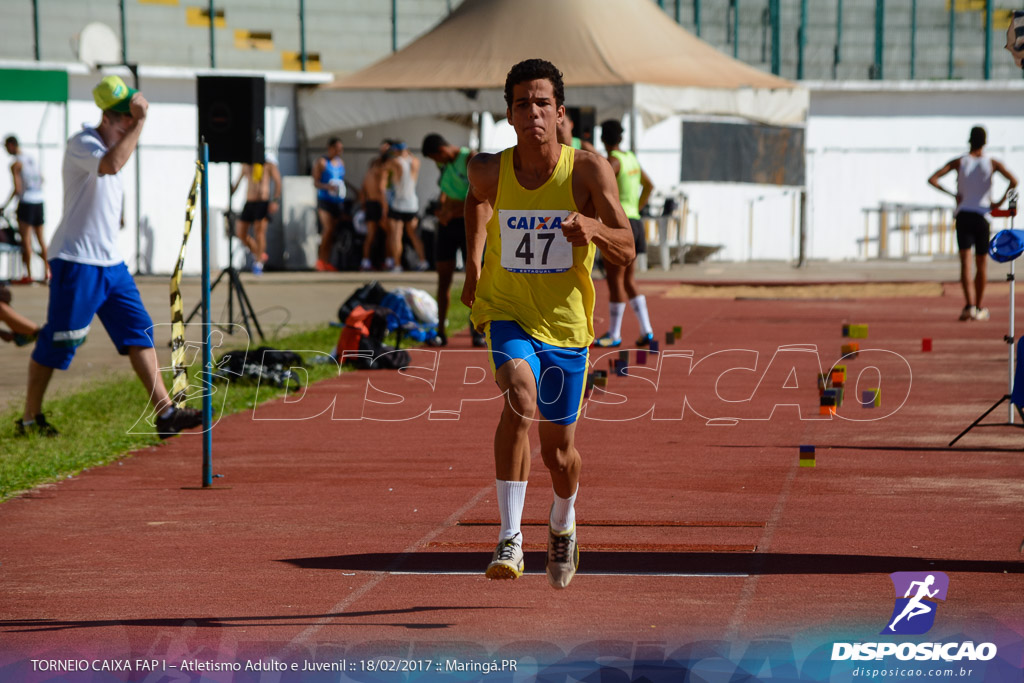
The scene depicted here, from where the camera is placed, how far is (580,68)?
75.4 feet

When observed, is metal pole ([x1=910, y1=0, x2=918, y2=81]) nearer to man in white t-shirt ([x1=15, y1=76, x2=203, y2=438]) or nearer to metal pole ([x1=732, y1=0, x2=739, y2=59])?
metal pole ([x1=732, y1=0, x2=739, y2=59])

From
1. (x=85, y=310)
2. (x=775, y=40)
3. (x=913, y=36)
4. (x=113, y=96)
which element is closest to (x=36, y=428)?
(x=85, y=310)

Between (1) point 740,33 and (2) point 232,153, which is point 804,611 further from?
(1) point 740,33

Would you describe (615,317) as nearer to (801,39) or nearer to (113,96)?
(113,96)

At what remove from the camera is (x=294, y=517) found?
742cm

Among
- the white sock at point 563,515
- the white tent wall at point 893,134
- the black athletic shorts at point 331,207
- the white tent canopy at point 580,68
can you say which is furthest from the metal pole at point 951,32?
the white sock at point 563,515

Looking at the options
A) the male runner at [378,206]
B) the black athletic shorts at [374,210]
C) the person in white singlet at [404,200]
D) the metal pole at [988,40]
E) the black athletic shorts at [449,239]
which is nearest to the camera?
the black athletic shorts at [449,239]

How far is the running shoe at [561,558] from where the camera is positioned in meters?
5.65

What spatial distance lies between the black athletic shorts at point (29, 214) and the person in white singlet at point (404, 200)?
554 centimetres

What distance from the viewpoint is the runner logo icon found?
5164 millimetres

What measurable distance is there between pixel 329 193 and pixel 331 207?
0.39 metres

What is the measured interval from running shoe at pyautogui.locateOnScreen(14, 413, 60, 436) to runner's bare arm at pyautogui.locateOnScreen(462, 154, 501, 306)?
14.7 feet

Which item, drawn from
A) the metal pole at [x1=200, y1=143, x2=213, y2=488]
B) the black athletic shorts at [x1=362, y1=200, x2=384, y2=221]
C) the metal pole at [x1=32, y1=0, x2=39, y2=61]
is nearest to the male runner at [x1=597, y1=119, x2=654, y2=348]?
the metal pole at [x1=200, y1=143, x2=213, y2=488]

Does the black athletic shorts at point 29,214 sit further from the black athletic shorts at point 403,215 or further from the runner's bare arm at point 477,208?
the runner's bare arm at point 477,208
